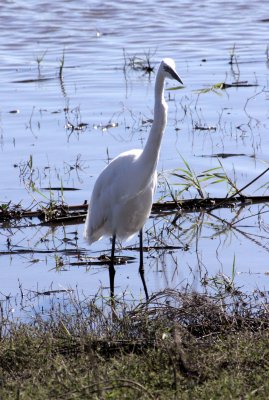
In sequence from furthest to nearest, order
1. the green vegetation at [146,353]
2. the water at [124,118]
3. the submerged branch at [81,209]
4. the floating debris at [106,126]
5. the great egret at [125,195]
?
the floating debris at [106,126] < the submerged branch at [81,209] < the water at [124,118] < the great egret at [125,195] < the green vegetation at [146,353]

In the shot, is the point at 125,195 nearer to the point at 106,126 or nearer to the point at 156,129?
the point at 156,129

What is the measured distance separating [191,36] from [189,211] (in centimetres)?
757

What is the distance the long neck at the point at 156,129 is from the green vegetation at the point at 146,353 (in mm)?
1198

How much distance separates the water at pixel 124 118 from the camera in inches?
268

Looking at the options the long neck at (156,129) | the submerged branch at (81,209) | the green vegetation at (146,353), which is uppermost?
the long neck at (156,129)

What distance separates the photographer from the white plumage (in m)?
6.44

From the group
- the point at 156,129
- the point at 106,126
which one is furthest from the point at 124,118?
the point at 156,129

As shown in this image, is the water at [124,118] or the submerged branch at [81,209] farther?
the submerged branch at [81,209]

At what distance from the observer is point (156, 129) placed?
242 inches

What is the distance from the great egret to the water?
9.9 inches

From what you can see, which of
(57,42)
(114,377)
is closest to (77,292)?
(114,377)

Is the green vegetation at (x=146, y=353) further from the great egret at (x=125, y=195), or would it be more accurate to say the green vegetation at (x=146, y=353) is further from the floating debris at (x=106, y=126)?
the floating debris at (x=106, y=126)

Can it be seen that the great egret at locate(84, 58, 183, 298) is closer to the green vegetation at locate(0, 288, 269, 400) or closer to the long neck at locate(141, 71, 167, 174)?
the long neck at locate(141, 71, 167, 174)

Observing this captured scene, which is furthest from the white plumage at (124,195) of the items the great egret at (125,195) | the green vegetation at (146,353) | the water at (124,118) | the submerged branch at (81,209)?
the green vegetation at (146,353)
